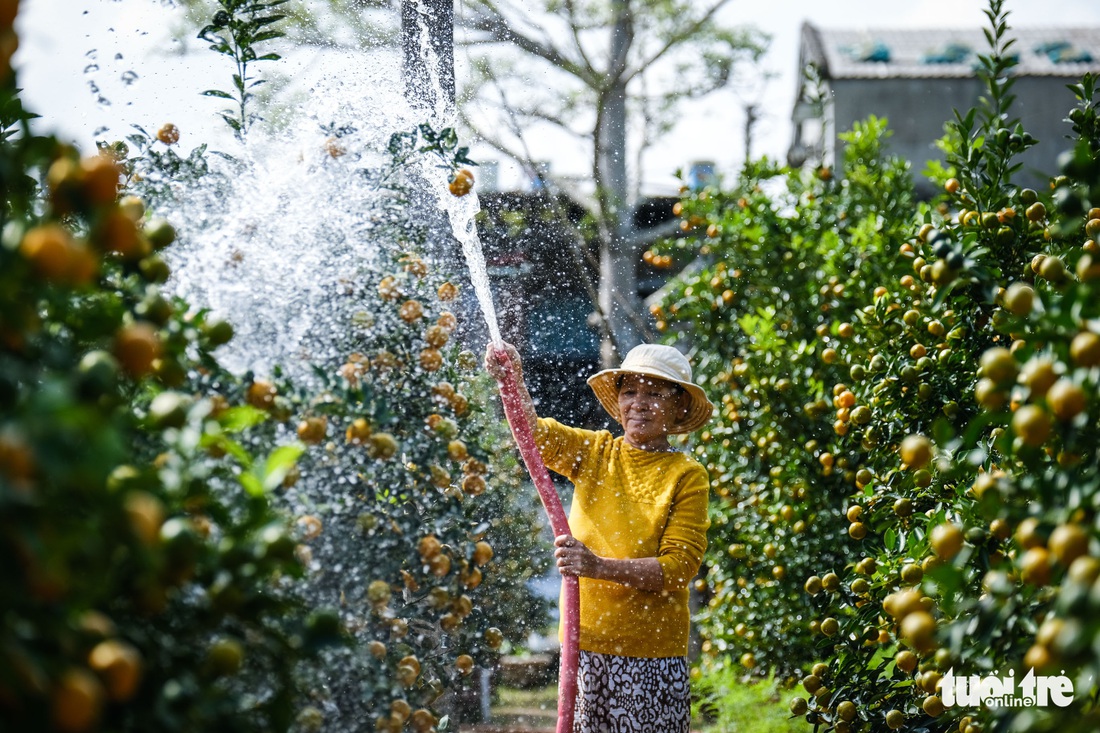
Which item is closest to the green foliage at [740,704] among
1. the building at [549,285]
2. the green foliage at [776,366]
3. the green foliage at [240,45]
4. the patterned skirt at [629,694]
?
the green foliage at [776,366]

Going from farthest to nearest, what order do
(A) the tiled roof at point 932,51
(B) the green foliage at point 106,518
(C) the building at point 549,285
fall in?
(A) the tiled roof at point 932,51 → (C) the building at point 549,285 → (B) the green foliage at point 106,518

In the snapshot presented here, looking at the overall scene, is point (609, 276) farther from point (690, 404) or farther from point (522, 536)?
point (690, 404)


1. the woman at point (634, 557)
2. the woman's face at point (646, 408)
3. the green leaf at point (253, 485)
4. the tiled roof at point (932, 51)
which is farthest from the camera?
the tiled roof at point (932, 51)

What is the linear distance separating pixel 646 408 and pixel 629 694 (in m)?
0.68

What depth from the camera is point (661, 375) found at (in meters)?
2.35

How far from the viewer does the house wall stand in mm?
10570

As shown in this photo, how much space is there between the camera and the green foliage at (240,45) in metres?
2.03

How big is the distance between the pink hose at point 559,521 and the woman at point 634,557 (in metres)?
0.03

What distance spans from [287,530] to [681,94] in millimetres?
6344

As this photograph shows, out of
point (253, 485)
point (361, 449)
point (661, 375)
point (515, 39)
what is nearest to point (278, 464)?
point (253, 485)

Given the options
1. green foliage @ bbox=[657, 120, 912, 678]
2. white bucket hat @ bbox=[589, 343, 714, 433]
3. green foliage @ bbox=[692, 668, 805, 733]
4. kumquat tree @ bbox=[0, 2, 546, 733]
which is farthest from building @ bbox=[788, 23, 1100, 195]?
kumquat tree @ bbox=[0, 2, 546, 733]

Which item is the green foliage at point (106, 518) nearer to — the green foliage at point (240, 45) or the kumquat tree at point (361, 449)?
the kumquat tree at point (361, 449)

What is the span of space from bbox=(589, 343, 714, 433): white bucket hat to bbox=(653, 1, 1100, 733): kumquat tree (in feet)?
1.22

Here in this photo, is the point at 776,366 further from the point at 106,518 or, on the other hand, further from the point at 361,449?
the point at 106,518
